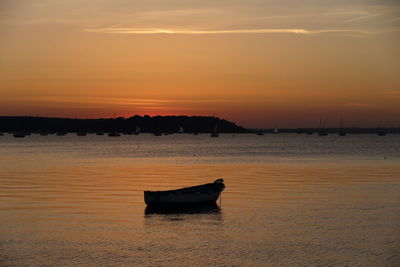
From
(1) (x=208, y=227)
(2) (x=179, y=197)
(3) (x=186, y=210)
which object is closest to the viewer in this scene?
(1) (x=208, y=227)

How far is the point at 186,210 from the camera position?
39812mm

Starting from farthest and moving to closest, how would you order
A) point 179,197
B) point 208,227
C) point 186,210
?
1. point 179,197
2. point 186,210
3. point 208,227

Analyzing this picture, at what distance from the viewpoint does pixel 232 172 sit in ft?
246

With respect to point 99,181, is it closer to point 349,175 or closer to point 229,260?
point 349,175

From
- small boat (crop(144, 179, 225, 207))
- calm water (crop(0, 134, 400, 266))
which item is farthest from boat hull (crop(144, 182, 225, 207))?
calm water (crop(0, 134, 400, 266))

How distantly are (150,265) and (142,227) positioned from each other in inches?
361

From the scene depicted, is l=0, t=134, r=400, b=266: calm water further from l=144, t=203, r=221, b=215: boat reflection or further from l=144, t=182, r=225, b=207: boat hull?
l=144, t=182, r=225, b=207: boat hull

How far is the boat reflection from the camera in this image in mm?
39219

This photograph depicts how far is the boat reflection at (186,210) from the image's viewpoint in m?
39.2

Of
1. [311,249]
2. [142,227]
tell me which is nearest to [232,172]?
[142,227]

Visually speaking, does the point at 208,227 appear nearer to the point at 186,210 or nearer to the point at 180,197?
the point at 186,210

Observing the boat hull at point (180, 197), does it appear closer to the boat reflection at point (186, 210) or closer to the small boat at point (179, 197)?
the small boat at point (179, 197)

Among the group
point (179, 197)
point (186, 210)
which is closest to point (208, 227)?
point (186, 210)

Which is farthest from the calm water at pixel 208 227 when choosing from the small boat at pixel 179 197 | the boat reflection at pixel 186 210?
the small boat at pixel 179 197
